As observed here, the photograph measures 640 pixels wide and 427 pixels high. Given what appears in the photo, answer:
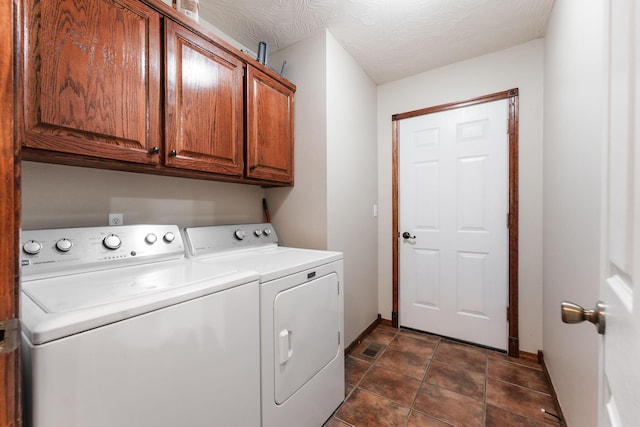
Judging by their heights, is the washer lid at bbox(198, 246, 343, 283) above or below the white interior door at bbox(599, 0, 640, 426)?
below

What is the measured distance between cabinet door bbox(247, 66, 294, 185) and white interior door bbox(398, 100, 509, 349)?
3.97 feet

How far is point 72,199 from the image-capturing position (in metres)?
1.26

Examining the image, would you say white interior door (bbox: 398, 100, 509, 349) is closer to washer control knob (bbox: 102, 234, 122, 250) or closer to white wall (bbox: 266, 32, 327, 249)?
white wall (bbox: 266, 32, 327, 249)

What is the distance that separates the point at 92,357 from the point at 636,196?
1.13 metres

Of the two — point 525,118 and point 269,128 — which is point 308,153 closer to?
point 269,128

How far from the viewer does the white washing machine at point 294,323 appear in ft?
→ 3.84

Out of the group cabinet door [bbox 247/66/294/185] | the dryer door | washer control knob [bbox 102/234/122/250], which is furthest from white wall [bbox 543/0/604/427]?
washer control knob [bbox 102/234/122/250]

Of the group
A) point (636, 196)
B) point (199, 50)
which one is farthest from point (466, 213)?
point (199, 50)

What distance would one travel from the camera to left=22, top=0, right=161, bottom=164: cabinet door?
3.03ft

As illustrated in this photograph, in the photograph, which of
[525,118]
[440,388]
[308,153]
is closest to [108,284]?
[308,153]

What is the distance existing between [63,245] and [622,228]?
1.66 meters

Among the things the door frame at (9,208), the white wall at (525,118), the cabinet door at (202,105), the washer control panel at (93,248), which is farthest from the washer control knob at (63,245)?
the white wall at (525,118)

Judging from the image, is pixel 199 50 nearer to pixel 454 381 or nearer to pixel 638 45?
pixel 638 45

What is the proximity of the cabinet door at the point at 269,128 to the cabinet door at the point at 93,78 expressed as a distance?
1.82 ft
